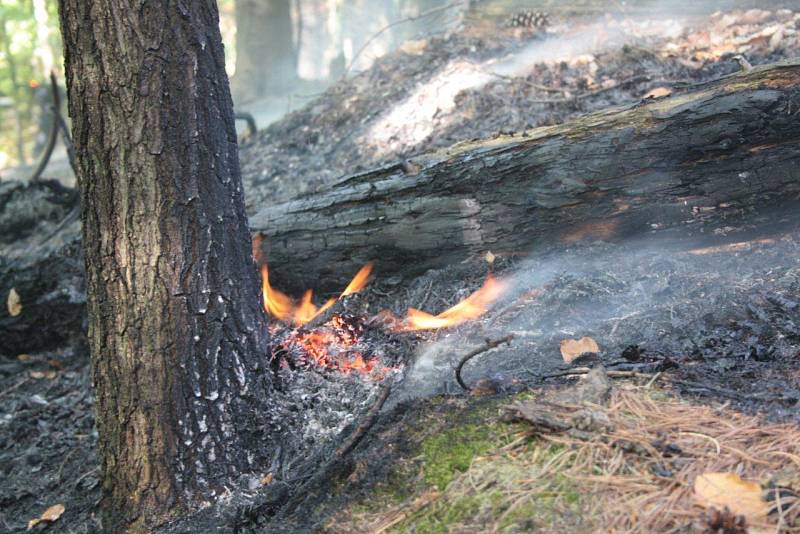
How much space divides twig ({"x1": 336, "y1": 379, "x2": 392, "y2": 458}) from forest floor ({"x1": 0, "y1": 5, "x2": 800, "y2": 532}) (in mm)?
37

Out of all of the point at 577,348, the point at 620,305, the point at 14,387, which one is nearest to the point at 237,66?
the point at 14,387

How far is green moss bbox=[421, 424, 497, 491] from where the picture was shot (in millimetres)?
2578

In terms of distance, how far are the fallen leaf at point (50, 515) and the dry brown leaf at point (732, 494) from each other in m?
3.53

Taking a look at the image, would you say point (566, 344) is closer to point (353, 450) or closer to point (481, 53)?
point (353, 450)

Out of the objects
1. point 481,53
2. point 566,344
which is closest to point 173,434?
point 566,344

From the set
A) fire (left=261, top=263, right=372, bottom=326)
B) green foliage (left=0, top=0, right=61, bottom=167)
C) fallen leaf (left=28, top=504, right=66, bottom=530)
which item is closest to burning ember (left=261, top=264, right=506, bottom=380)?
fire (left=261, top=263, right=372, bottom=326)

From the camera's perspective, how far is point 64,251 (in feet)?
19.5

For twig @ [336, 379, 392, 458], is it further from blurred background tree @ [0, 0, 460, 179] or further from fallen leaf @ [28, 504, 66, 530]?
blurred background tree @ [0, 0, 460, 179]

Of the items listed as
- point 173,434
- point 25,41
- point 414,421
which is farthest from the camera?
point 25,41

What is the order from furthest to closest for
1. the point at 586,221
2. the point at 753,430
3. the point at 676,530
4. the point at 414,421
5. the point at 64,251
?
the point at 64,251 → the point at 586,221 → the point at 414,421 → the point at 753,430 → the point at 676,530

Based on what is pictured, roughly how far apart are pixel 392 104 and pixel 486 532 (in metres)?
6.01

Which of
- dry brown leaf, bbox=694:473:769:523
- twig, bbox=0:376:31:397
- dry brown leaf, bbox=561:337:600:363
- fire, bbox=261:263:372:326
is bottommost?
dry brown leaf, bbox=694:473:769:523

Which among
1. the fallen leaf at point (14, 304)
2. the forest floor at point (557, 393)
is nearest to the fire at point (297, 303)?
the forest floor at point (557, 393)

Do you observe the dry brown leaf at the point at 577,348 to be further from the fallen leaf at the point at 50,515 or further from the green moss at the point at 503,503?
the fallen leaf at the point at 50,515
